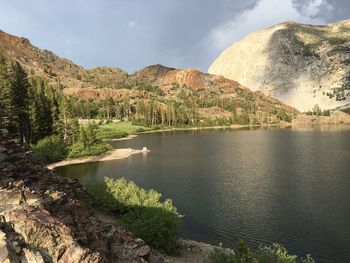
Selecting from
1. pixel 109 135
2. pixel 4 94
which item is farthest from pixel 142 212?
pixel 109 135

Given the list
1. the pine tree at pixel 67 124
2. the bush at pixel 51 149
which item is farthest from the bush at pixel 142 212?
the pine tree at pixel 67 124

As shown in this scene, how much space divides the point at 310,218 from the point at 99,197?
26.7 meters

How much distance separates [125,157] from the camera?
100938 millimetres

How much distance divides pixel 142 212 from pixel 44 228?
2231cm

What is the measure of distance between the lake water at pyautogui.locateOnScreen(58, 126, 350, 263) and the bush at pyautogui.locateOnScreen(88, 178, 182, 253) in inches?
253

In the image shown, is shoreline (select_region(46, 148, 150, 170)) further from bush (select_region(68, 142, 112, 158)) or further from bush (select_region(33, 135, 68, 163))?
bush (select_region(33, 135, 68, 163))

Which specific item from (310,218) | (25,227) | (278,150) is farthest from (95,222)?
(278,150)

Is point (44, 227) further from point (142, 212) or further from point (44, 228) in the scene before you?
point (142, 212)

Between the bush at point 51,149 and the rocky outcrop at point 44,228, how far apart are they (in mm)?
63782

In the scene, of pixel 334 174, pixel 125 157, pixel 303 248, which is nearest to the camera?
pixel 303 248

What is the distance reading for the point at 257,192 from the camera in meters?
57.4

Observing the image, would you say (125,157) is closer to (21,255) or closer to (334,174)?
(334,174)

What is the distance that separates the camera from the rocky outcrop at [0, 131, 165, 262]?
14.5 meters

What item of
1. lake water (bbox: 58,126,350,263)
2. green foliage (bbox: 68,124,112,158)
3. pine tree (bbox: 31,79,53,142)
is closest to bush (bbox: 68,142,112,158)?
green foliage (bbox: 68,124,112,158)
